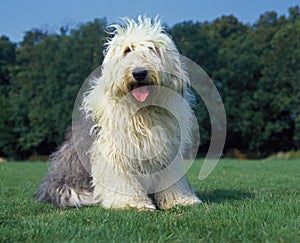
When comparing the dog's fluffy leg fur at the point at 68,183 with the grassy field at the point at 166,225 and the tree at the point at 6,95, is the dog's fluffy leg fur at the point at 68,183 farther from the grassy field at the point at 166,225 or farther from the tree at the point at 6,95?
the tree at the point at 6,95

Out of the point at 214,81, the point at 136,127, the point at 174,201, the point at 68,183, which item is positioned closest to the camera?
the point at 136,127

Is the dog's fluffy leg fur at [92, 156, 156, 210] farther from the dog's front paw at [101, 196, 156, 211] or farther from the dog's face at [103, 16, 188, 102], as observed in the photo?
the dog's face at [103, 16, 188, 102]

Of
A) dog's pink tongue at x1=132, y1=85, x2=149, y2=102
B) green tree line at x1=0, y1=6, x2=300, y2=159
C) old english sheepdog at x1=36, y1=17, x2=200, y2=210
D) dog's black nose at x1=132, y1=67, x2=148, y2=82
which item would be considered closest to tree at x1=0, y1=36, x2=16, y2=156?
green tree line at x1=0, y1=6, x2=300, y2=159

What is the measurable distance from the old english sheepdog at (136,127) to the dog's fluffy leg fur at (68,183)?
1cm

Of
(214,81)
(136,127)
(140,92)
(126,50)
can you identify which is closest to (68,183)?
(136,127)

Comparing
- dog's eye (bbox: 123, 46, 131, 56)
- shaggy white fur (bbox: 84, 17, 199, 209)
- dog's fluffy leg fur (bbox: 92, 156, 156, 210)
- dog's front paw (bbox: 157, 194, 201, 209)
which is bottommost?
dog's front paw (bbox: 157, 194, 201, 209)

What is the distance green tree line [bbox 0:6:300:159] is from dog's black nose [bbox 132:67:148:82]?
31426 mm

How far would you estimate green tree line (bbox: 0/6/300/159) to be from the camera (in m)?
36.4

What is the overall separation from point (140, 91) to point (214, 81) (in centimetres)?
3228

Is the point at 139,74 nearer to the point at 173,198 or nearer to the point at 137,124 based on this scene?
the point at 137,124

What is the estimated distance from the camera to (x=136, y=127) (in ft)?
15.7

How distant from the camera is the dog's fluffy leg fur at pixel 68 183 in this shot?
525 centimetres

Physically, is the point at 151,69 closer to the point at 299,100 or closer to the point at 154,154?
the point at 154,154

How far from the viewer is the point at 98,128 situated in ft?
16.6
